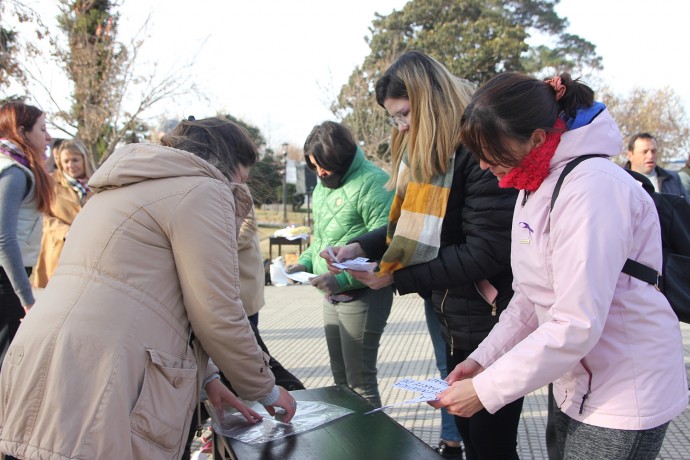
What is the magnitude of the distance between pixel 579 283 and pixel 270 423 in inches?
51.3

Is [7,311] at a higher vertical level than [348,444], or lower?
lower

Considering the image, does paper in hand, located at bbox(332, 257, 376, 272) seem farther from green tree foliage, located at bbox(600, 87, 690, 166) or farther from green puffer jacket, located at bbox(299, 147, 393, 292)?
green tree foliage, located at bbox(600, 87, 690, 166)

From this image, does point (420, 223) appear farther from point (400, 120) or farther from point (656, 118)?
point (656, 118)

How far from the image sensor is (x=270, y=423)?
2.13m

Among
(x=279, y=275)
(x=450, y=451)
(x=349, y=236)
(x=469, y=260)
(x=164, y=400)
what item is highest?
(x=469, y=260)

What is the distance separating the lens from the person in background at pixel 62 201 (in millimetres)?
4035

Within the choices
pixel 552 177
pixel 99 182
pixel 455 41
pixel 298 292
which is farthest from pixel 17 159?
pixel 455 41

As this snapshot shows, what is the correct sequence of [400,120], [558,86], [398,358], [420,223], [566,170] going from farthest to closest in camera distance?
[398,358], [400,120], [420,223], [558,86], [566,170]

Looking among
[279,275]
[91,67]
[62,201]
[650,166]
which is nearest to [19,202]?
[62,201]

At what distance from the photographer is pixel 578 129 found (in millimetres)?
1500

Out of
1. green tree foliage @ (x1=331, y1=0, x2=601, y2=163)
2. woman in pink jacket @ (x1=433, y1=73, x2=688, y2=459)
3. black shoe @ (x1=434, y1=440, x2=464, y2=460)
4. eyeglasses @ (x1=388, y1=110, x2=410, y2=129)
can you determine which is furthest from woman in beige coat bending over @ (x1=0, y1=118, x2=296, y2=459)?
green tree foliage @ (x1=331, y1=0, x2=601, y2=163)

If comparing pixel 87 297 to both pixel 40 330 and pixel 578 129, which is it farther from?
pixel 578 129

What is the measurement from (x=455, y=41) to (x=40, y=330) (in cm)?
2753

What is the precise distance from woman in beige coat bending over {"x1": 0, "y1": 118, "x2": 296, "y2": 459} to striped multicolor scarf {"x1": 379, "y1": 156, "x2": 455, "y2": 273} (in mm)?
779
